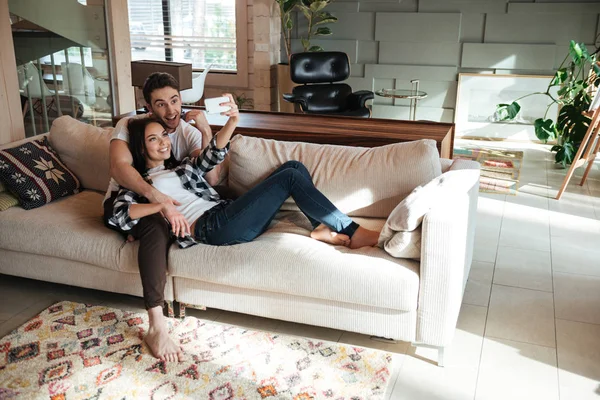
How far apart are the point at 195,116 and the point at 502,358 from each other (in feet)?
5.79

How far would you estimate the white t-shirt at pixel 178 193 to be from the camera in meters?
2.79

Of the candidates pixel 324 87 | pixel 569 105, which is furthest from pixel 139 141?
pixel 569 105

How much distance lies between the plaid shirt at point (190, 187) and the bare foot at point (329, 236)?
1.71 ft

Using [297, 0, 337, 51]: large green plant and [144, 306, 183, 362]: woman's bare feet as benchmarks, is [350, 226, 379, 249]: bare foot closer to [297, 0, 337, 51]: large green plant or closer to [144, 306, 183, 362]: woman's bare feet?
[144, 306, 183, 362]: woman's bare feet

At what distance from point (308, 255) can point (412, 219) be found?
1.50 feet

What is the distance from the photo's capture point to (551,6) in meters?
6.01

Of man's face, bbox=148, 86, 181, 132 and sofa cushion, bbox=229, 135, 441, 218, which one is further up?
man's face, bbox=148, 86, 181, 132

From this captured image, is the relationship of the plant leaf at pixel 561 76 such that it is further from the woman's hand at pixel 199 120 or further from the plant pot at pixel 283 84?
the woman's hand at pixel 199 120

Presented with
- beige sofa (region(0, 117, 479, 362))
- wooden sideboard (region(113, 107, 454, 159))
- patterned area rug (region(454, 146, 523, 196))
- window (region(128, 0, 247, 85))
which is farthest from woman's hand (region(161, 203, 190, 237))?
window (region(128, 0, 247, 85))

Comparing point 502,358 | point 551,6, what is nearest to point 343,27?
point 551,6

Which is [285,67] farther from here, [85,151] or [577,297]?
[577,297]

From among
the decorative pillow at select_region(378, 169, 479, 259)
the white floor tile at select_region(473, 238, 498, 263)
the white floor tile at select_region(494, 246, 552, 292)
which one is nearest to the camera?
the decorative pillow at select_region(378, 169, 479, 259)

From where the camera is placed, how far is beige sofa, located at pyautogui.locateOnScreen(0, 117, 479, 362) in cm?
240

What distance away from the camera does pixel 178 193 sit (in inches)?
111
